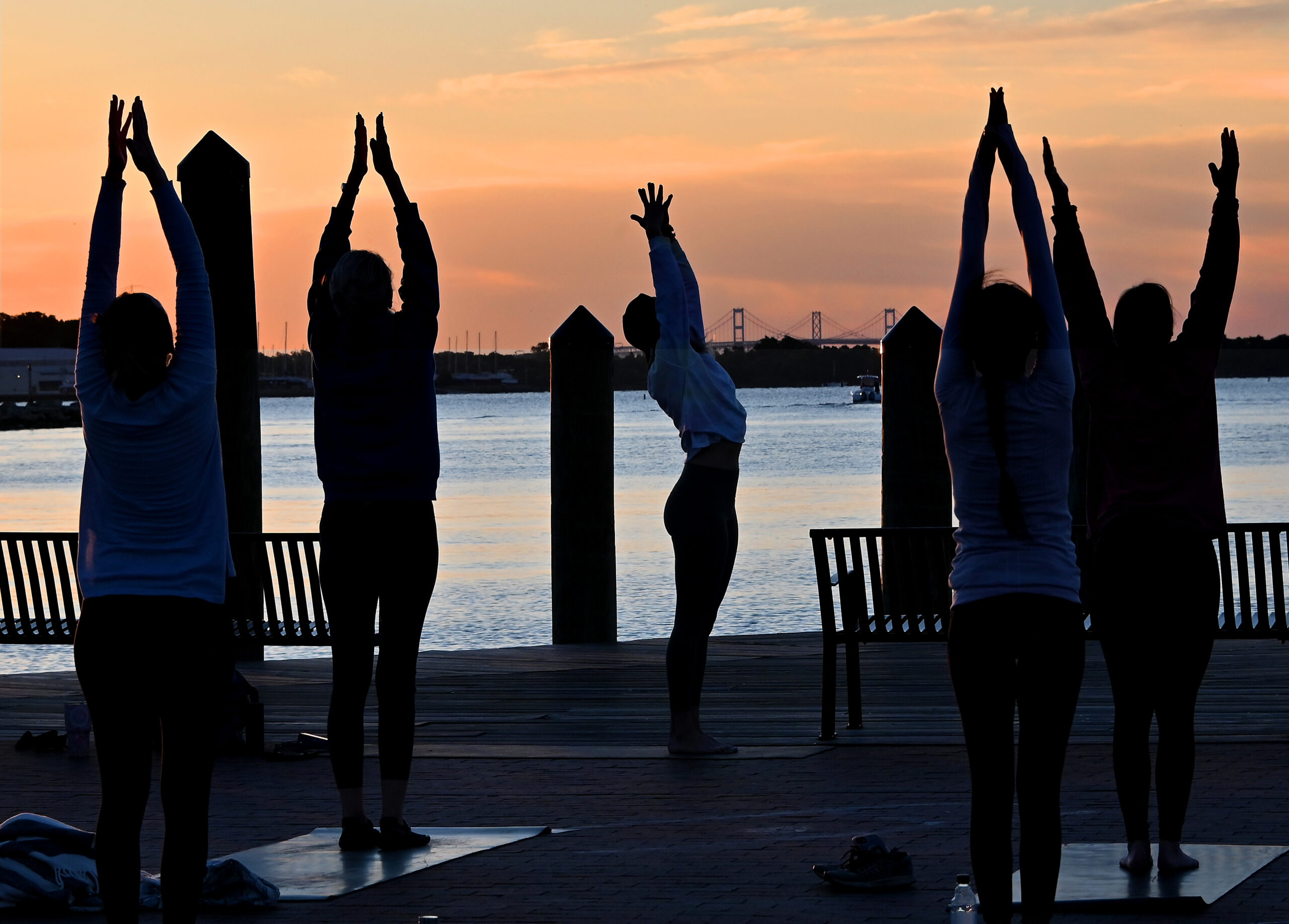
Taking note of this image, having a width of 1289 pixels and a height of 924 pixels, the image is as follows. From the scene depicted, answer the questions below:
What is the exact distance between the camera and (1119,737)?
5.80m

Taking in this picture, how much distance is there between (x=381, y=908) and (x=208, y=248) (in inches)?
279

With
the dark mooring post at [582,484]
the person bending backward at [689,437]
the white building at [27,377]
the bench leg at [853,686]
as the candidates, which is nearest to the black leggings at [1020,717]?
the person bending backward at [689,437]

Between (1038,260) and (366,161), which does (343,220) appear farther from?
(1038,260)

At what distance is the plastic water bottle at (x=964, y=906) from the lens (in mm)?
4965

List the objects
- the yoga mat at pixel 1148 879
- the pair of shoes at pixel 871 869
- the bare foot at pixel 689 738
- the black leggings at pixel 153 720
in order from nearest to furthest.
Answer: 1. the black leggings at pixel 153 720
2. the yoga mat at pixel 1148 879
3. the pair of shoes at pixel 871 869
4. the bare foot at pixel 689 738

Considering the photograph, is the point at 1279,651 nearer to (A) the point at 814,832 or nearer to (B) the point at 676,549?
(B) the point at 676,549

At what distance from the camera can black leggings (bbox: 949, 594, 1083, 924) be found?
15.2ft

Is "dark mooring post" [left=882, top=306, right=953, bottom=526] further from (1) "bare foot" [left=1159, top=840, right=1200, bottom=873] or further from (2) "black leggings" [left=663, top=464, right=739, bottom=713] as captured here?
(1) "bare foot" [left=1159, top=840, right=1200, bottom=873]

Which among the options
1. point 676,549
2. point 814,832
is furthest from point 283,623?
point 814,832

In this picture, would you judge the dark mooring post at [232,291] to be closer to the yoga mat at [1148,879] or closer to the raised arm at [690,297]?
the raised arm at [690,297]

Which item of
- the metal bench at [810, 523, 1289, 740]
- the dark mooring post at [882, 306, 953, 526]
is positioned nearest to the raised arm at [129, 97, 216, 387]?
the metal bench at [810, 523, 1289, 740]

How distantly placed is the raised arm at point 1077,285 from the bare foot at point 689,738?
3261 mm

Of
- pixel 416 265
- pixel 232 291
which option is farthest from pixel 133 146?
pixel 232 291

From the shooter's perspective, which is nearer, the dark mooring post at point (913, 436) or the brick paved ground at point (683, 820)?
the brick paved ground at point (683, 820)
